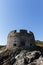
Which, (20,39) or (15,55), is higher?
(20,39)

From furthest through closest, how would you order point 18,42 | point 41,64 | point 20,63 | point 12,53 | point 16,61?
point 18,42
point 12,53
point 16,61
point 20,63
point 41,64

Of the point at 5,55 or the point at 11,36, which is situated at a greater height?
the point at 11,36

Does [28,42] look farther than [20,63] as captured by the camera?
Yes

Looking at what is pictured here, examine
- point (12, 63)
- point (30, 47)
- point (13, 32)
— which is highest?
point (13, 32)

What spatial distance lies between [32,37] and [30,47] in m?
5.00

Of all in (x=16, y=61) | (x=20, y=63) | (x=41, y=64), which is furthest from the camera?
(x=16, y=61)

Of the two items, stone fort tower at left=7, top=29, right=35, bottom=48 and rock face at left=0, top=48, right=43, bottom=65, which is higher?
stone fort tower at left=7, top=29, right=35, bottom=48

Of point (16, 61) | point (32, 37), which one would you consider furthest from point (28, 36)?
point (16, 61)

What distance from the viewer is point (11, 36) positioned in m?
72.5

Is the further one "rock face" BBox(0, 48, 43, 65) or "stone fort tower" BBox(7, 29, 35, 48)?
"stone fort tower" BBox(7, 29, 35, 48)

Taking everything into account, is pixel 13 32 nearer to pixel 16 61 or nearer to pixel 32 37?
pixel 32 37

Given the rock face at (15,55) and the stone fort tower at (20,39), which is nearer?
the rock face at (15,55)

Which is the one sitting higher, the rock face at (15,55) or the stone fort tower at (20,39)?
the stone fort tower at (20,39)

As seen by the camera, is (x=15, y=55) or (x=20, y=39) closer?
(x=15, y=55)
